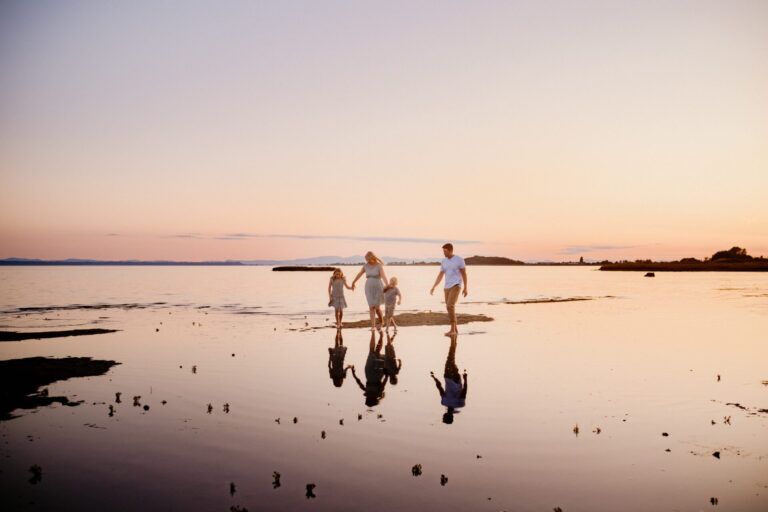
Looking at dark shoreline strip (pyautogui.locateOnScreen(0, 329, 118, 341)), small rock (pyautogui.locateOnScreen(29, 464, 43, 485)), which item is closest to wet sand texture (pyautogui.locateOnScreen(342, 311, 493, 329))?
dark shoreline strip (pyautogui.locateOnScreen(0, 329, 118, 341))

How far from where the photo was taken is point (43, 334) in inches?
1046

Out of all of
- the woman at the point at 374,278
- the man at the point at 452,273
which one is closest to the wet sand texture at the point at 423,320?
the woman at the point at 374,278

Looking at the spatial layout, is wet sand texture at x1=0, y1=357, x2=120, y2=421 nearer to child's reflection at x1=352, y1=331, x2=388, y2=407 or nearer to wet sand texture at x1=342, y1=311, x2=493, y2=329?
child's reflection at x1=352, y1=331, x2=388, y2=407

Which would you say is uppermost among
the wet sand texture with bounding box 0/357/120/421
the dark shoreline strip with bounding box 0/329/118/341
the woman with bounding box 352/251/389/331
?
the woman with bounding box 352/251/389/331

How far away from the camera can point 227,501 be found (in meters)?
7.39

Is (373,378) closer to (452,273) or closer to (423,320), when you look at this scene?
(452,273)

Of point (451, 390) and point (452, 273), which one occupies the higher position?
point (452, 273)

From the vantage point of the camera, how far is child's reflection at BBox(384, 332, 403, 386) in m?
15.7

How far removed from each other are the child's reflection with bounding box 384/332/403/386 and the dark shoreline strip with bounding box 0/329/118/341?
562 inches

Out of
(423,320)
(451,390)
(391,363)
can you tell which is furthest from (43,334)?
(451,390)

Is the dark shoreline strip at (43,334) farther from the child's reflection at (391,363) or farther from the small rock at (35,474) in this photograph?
the small rock at (35,474)

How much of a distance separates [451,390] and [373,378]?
2.43 m

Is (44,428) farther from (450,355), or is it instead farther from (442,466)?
(450,355)

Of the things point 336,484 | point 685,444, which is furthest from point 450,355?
point 336,484
